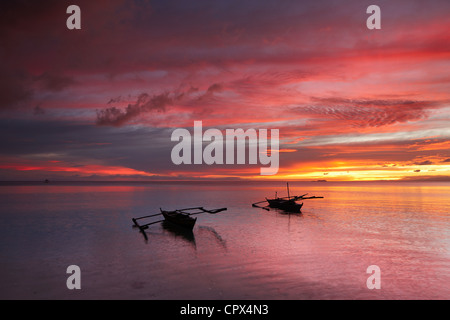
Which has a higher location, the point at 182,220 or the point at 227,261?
the point at 182,220

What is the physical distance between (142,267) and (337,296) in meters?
11.9

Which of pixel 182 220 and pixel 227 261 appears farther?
pixel 182 220

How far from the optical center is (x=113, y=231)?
33.2m

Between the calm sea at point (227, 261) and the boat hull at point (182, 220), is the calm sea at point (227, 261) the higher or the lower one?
the lower one

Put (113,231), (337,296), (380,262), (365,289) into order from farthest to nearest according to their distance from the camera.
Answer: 1. (113,231)
2. (380,262)
3. (365,289)
4. (337,296)

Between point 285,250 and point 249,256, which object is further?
point 285,250

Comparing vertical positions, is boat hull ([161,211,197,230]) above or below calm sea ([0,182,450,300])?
above

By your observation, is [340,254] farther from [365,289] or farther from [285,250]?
[365,289]

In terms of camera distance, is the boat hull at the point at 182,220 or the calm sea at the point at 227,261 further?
the boat hull at the point at 182,220

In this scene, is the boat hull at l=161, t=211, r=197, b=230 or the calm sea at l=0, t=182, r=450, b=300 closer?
the calm sea at l=0, t=182, r=450, b=300

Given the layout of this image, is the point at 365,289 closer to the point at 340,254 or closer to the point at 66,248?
the point at 340,254

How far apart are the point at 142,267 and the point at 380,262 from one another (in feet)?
53.5
